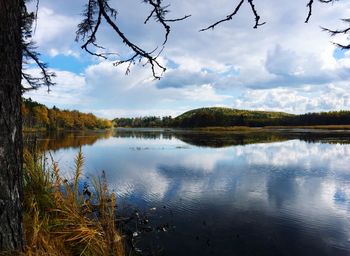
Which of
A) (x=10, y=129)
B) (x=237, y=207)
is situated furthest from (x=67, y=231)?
(x=237, y=207)

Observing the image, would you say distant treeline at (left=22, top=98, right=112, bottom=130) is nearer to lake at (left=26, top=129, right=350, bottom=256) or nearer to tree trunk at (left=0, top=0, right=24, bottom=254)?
lake at (left=26, top=129, right=350, bottom=256)

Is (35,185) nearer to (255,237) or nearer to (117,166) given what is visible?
(255,237)

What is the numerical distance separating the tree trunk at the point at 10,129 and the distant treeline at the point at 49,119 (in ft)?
235

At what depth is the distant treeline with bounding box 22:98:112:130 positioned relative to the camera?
87688 mm

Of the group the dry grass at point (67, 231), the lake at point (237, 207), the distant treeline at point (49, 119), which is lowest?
the lake at point (237, 207)

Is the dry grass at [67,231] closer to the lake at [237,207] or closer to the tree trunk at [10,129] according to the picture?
the tree trunk at [10,129]

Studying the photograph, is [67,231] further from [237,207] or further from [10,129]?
[237,207]

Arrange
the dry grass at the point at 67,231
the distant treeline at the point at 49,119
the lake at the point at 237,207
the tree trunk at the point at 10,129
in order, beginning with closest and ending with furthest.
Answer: the tree trunk at the point at 10,129, the dry grass at the point at 67,231, the lake at the point at 237,207, the distant treeline at the point at 49,119

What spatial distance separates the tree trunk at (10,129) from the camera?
2.46 m

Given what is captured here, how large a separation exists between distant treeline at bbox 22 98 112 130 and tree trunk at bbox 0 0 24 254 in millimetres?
71777

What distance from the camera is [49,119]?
108562 mm

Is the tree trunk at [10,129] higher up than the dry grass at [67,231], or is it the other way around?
the tree trunk at [10,129]

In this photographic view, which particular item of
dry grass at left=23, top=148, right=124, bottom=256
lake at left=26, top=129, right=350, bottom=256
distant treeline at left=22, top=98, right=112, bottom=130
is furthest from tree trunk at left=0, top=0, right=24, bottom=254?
distant treeline at left=22, top=98, right=112, bottom=130

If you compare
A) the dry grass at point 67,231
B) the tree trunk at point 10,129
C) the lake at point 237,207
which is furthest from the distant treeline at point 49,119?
the tree trunk at point 10,129
